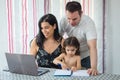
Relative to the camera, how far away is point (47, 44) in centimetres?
222

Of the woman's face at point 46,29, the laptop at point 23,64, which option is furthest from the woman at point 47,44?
the laptop at point 23,64

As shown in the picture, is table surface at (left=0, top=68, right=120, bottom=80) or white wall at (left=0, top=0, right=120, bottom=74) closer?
table surface at (left=0, top=68, right=120, bottom=80)

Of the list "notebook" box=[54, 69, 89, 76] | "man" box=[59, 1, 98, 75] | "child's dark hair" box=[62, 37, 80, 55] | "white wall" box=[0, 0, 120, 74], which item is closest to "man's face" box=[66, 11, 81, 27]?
"man" box=[59, 1, 98, 75]

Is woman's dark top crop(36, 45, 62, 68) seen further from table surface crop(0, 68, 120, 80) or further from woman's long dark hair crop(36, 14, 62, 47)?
table surface crop(0, 68, 120, 80)

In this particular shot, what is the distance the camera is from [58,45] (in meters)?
2.22

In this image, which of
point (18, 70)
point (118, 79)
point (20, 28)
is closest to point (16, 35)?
point (20, 28)

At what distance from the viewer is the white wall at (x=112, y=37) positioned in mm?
3018

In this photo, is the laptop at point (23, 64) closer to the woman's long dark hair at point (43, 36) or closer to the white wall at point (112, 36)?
the woman's long dark hair at point (43, 36)

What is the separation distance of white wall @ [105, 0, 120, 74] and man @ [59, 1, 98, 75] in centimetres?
79

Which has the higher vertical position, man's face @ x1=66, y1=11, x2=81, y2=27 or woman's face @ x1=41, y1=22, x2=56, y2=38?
man's face @ x1=66, y1=11, x2=81, y2=27

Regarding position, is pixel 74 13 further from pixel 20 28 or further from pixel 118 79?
pixel 20 28

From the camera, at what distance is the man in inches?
81.4

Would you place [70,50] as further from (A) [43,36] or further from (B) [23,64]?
(B) [23,64]

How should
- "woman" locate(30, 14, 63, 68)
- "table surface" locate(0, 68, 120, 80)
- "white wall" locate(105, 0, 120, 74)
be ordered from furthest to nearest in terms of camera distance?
"white wall" locate(105, 0, 120, 74), "woman" locate(30, 14, 63, 68), "table surface" locate(0, 68, 120, 80)
